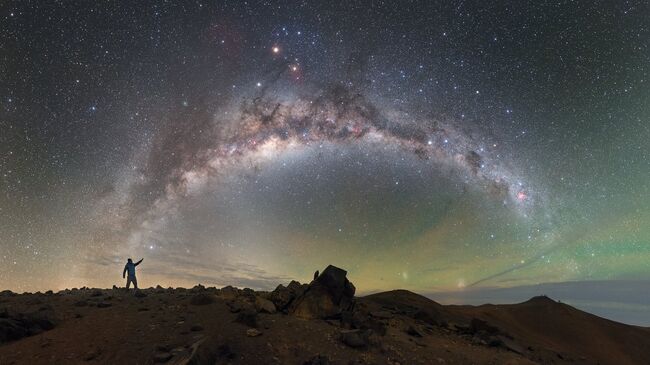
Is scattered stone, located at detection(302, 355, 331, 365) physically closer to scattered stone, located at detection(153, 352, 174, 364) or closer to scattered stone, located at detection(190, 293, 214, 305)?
scattered stone, located at detection(153, 352, 174, 364)

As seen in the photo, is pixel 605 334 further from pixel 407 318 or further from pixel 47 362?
pixel 47 362

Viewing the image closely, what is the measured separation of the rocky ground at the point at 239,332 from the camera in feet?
36.3

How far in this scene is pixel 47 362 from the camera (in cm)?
1027

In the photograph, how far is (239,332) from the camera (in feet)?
41.2

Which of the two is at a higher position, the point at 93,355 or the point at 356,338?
the point at 356,338

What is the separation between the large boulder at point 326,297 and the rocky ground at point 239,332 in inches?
1.8

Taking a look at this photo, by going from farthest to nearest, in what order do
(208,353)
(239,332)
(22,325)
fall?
(239,332)
(22,325)
(208,353)

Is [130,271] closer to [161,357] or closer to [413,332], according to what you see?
[161,357]

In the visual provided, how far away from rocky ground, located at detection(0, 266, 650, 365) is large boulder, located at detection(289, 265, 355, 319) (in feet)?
0.15

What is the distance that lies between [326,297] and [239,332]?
15.1 ft

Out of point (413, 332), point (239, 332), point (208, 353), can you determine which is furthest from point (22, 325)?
point (413, 332)

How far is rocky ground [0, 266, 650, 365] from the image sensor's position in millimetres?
11070

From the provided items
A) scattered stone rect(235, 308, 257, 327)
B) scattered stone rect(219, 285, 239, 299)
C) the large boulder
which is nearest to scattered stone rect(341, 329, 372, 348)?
the large boulder

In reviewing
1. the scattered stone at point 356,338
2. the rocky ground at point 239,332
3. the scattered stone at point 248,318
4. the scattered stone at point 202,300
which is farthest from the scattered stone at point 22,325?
the scattered stone at point 356,338
